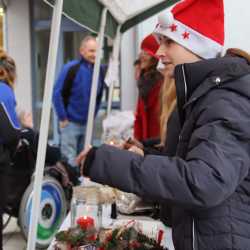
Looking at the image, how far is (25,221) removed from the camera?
370 cm

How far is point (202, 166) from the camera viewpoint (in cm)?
118

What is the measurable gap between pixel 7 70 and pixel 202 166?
2.31m

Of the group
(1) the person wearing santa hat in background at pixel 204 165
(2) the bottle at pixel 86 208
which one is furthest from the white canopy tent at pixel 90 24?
(1) the person wearing santa hat in background at pixel 204 165

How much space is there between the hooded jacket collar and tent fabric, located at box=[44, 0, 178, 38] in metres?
1.03

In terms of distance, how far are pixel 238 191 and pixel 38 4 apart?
6.62 metres

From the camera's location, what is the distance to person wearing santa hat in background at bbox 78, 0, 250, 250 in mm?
1192

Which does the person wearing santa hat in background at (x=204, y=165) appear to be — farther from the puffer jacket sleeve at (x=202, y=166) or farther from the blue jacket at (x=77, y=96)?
the blue jacket at (x=77, y=96)

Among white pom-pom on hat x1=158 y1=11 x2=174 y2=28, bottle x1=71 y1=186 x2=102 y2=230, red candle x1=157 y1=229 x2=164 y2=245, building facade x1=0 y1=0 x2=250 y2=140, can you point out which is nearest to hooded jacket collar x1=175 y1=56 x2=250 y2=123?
white pom-pom on hat x1=158 y1=11 x2=174 y2=28

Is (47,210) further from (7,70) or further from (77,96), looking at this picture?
(77,96)

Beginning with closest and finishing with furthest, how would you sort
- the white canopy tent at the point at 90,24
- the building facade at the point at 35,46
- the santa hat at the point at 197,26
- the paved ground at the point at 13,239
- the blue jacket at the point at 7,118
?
1. the santa hat at the point at 197,26
2. the white canopy tent at the point at 90,24
3. the blue jacket at the point at 7,118
4. the paved ground at the point at 13,239
5. the building facade at the point at 35,46

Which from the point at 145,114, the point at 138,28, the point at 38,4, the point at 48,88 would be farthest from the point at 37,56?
the point at 48,88

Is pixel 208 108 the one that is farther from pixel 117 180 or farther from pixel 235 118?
pixel 117 180

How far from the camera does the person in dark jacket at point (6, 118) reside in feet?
9.91

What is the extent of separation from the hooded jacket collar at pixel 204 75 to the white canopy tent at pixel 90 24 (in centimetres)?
88
